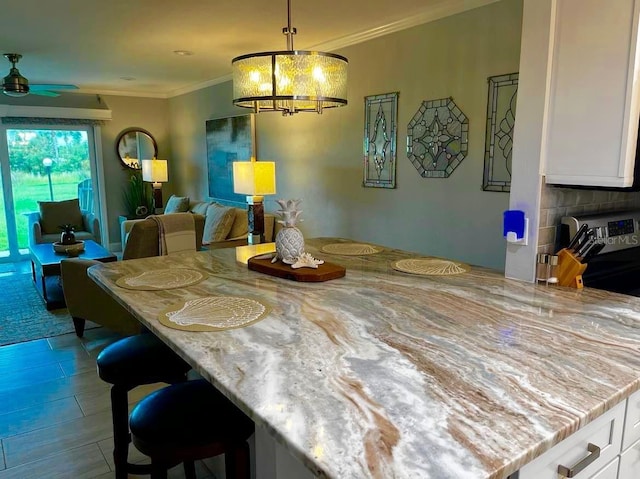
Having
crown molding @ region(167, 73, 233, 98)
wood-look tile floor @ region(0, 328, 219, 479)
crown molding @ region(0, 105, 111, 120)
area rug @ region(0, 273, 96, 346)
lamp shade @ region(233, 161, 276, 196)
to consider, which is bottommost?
wood-look tile floor @ region(0, 328, 219, 479)

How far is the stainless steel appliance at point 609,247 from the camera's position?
1773 mm

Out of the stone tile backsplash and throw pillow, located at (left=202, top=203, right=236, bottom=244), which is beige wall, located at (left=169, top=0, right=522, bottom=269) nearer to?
throw pillow, located at (left=202, top=203, right=236, bottom=244)

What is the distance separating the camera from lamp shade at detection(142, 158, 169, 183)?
6.68 m

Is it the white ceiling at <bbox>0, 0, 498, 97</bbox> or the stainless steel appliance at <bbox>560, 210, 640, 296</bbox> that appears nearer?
the stainless steel appliance at <bbox>560, 210, 640, 296</bbox>

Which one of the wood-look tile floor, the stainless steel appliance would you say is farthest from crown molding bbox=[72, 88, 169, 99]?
the stainless steel appliance

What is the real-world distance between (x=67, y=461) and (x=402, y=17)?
3409 mm

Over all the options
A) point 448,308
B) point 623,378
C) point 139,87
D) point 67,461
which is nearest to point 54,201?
point 139,87

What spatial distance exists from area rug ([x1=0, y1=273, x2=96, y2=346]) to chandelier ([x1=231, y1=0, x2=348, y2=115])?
293 centimetres

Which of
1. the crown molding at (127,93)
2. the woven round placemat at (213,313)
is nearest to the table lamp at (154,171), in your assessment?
the crown molding at (127,93)

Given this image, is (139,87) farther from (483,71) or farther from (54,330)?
(483,71)

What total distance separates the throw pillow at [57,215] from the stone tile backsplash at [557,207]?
6.20 metres

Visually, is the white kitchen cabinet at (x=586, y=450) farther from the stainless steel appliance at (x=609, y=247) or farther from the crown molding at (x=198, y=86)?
the crown molding at (x=198, y=86)

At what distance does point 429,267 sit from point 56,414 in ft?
7.13

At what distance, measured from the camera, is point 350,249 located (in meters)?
2.52
